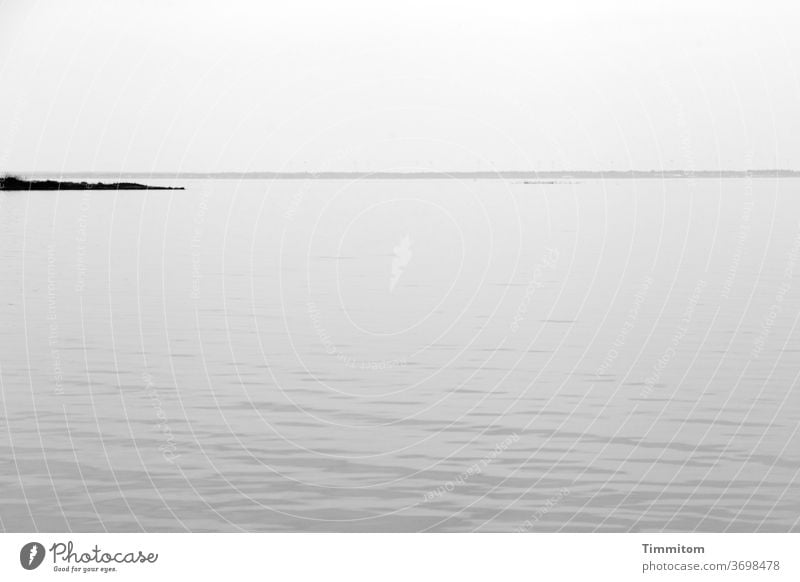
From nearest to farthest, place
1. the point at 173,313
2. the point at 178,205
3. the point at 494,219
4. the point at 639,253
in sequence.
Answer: the point at 173,313, the point at 639,253, the point at 494,219, the point at 178,205

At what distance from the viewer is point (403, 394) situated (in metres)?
29.8

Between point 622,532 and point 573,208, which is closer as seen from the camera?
point 622,532

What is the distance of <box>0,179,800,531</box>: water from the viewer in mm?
20844

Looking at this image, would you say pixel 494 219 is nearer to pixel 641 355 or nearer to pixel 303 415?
pixel 641 355

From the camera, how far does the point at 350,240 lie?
8281 cm

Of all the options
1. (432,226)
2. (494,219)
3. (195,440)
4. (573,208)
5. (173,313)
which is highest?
(573,208)

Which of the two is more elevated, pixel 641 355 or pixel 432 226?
pixel 432 226

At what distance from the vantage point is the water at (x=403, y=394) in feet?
68.4

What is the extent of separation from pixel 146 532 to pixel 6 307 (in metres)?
29.5

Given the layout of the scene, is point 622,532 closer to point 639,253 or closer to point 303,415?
point 303,415

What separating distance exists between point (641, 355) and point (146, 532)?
1949 cm

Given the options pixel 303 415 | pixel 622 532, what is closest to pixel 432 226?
pixel 303 415
